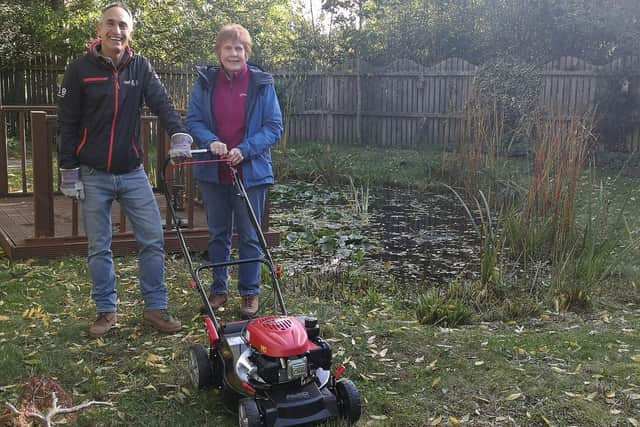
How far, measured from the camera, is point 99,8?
16062mm

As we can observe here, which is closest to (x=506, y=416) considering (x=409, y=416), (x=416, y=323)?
(x=409, y=416)

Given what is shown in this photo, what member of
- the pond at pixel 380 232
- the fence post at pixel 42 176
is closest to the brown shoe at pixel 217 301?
the pond at pixel 380 232

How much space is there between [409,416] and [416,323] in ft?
4.09

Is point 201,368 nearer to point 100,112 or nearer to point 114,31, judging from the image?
point 100,112

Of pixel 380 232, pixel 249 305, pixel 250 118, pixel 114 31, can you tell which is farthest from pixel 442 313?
pixel 380 232

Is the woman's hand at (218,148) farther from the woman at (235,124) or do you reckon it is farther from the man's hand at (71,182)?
the man's hand at (71,182)

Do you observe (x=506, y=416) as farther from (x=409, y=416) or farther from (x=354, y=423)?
(x=354, y=423)

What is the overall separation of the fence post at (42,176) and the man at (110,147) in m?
1.52

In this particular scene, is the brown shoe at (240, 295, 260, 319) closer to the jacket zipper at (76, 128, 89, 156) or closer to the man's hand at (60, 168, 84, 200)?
the man's hand at (60, 168, 84, 200)

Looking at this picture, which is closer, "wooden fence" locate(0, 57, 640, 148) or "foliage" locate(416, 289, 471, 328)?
"foliage" locate(416, 289, 471, 328)

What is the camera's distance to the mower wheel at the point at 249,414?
2.63 m

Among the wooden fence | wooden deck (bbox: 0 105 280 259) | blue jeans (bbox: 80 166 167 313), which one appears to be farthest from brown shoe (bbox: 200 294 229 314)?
the wooden fence

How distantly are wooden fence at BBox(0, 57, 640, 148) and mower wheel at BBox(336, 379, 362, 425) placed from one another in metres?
11.2

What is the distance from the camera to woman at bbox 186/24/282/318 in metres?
3.94
